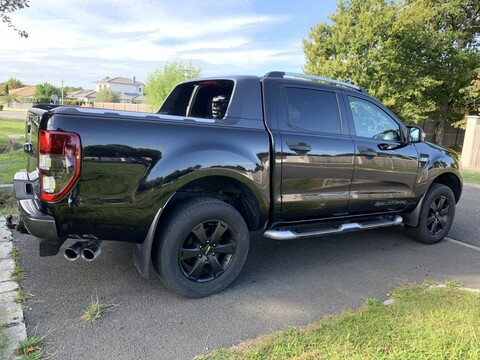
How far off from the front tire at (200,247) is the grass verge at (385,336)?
0.80 m

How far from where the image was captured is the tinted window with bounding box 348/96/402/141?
4.39 m

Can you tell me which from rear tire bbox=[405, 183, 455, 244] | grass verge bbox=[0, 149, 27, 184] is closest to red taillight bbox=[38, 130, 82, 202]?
rear tire bbox=[405, 183, 455, 244]

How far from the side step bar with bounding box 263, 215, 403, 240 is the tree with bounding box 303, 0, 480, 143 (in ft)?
49.0

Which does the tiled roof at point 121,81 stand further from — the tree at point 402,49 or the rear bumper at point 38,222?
the rear bumper at point 38,222

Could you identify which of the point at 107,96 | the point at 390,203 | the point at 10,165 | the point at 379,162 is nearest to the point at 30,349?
the point at 379,162

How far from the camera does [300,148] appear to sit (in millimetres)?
3746

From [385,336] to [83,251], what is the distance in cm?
231

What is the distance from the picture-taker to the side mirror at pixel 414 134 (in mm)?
4812

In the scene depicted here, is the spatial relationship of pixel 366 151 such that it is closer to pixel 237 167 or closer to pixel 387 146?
pixel 387 146

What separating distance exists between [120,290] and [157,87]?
27875mm

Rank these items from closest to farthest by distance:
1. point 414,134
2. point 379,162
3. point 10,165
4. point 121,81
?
point 379,162 < point 414,134 < point 10,165 < point 121,81

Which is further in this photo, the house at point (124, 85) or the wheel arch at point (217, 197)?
the house at point (124, 85)

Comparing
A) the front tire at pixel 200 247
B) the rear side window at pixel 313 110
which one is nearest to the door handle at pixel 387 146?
the rear side window at pixel 313 110

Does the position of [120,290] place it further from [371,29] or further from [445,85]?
[445,85]
